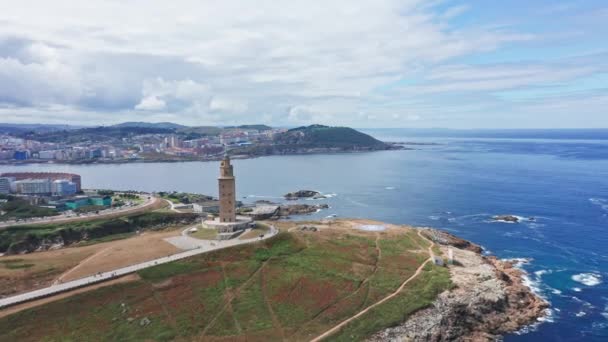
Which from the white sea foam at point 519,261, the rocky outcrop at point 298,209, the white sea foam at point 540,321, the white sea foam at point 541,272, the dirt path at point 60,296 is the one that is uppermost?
the dirt path at point 60,296

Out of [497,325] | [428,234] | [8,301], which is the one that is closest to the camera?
[8,301]

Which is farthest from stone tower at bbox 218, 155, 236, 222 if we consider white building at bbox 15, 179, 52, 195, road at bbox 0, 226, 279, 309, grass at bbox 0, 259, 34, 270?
white building at bbox 15, 179, 52, 195

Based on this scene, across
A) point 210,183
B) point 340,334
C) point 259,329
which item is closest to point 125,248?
point 259,329

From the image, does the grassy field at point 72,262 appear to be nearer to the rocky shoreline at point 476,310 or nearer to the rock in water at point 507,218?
the rocky shoreline at point 476,310

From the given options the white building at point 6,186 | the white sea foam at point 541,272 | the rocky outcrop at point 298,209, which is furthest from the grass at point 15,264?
the white building at point 6,186

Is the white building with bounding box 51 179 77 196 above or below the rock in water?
above

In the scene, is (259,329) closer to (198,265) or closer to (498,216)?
(198,265)

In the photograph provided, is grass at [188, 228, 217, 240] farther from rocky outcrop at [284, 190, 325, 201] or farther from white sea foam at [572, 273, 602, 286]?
rocky outcrop at [284, 190, 325, 201]
